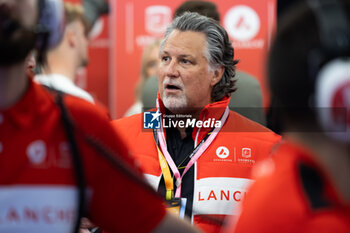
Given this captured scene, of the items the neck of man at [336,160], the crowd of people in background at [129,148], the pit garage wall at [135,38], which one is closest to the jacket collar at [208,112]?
the pit garage wall at [135,38]

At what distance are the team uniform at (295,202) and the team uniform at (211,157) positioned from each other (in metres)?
1.25

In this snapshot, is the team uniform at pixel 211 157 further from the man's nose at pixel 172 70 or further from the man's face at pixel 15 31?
the man's face at pixel 15 31

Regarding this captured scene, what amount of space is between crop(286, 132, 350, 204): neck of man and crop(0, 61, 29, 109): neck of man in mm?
702

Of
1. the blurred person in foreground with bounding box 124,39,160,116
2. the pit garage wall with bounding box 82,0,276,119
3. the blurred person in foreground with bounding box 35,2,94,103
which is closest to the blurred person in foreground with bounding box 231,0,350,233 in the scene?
the blurred person in foreground with bounding box 35,2,94,103

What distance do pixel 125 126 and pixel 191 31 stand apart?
0.58 m

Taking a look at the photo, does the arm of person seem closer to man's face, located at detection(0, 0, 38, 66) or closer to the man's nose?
man's face, located at detection(0, 0, 38, 66)

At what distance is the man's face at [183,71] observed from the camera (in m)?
2.76

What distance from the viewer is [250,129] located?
2775 mm

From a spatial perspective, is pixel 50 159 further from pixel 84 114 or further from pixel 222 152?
pixel 222 152

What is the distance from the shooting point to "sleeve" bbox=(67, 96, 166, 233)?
1.35 meters

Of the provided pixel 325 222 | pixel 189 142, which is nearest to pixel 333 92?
pixel 325 222

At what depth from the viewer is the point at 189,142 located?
277 cm

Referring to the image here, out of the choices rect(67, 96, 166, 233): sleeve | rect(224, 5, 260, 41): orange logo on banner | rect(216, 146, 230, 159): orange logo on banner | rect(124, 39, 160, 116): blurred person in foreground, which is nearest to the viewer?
rect(67, 96, 166, 233): sleeve

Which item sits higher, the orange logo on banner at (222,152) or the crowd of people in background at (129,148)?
the crowd of people in background at (129,148)
